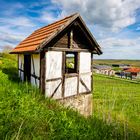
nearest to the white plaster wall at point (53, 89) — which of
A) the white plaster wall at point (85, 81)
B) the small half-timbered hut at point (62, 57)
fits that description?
the small half-timbered hut at point (62, 57)

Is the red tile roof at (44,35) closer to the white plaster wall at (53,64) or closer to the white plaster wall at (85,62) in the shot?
the white plaster wall at (53,64)

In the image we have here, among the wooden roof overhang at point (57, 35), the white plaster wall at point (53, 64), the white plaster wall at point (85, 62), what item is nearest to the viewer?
the wooden roof overhang at point (57, 35)

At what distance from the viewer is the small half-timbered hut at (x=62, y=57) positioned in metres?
10.6

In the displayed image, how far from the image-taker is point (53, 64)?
430 inches

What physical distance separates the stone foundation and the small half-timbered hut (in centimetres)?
22

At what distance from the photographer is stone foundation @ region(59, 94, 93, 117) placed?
11840mm

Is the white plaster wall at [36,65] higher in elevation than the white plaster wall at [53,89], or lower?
higher

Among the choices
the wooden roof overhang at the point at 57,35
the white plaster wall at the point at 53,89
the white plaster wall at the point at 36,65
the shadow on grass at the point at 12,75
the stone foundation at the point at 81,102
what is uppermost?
the wooden roof overhang at the point at 57,35

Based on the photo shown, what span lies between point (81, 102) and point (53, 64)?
3.16m

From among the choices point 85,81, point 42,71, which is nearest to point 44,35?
point 42,71

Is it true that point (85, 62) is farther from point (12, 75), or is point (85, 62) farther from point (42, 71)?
point (12, 75)

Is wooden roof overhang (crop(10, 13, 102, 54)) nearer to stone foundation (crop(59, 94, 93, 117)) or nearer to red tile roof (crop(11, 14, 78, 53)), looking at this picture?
red tile roof (crop(11, 14, 78, 53))

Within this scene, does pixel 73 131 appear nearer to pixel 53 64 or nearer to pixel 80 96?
pixel 53 64

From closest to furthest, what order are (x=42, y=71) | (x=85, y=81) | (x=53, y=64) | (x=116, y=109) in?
(x=42, y=71)
(x=53, y=64)
(x=85, y=81)
(x=116, y=109)
